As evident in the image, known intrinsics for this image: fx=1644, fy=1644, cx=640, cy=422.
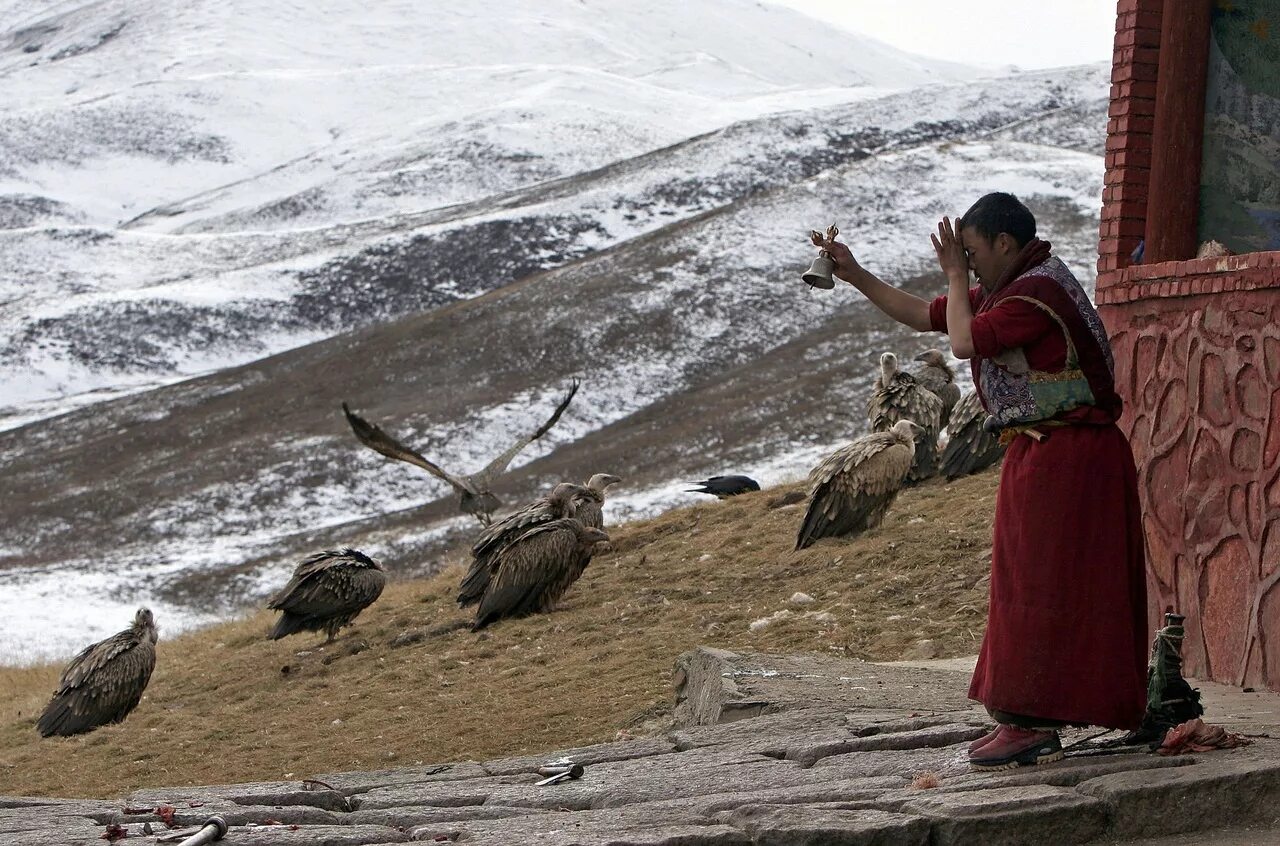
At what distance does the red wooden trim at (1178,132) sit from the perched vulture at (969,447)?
6559 millimetres

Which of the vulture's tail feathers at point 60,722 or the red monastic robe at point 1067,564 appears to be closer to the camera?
the red monastic robe at point 1067,564

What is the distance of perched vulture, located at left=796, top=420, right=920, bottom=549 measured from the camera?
45.0 ft

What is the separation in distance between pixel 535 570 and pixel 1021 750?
8.41 metres

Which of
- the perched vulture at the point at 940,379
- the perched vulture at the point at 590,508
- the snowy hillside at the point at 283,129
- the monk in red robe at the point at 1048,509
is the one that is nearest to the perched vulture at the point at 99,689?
the perched vulture at the point at 590,508

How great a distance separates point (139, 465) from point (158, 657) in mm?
22283

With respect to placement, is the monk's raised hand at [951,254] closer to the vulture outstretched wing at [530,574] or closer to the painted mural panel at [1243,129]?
the painted mural panel at [1243,129]

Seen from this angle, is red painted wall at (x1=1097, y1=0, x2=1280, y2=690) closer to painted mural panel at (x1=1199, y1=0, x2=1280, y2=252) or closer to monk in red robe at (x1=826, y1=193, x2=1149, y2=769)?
painted mural panel at (x1=1199, y1=0, x2=1280, y2=252)

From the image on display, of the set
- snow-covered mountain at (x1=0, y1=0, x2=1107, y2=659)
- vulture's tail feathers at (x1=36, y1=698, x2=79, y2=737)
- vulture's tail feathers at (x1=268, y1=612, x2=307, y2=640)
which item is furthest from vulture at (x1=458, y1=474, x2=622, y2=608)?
snow-covered mountain at (x1=0, y1=0, x2=1107, y2=659)

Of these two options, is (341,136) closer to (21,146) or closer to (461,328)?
(21,146)

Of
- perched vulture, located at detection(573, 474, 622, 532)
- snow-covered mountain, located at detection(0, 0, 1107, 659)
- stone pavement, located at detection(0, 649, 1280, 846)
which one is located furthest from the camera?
snow-covered mountain, located at detection(0, 0, 1107, 659)

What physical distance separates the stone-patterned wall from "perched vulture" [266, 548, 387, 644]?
822cm

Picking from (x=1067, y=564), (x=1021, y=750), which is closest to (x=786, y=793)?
(x=1021, y=750)

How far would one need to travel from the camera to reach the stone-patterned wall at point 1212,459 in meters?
7.50

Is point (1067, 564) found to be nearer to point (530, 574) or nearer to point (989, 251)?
point (989, 251)
